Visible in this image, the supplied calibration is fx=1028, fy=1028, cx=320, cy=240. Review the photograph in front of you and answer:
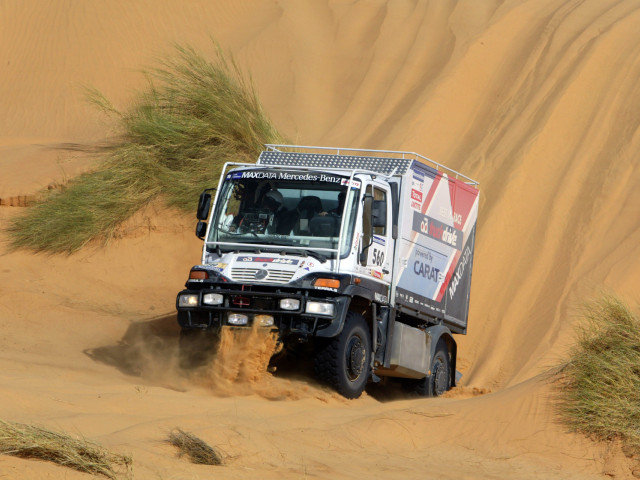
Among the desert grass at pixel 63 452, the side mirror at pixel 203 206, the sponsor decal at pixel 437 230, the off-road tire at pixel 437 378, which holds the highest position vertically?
the sponsor decal at pixel 437 230

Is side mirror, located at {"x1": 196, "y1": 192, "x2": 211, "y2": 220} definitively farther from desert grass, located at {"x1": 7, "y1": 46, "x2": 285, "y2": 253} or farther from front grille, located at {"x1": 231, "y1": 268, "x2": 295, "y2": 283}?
desert grass, located at {"x1": 7, "y1": 46, "x2": 285, "y2": 253}

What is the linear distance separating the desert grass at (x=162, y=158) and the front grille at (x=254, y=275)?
6695 millimetres

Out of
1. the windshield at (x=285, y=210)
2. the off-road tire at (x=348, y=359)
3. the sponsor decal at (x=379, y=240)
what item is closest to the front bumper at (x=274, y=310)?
the off-road tire at (x=348, y=359)

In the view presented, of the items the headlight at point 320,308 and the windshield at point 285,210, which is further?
the windshield at point 285,210

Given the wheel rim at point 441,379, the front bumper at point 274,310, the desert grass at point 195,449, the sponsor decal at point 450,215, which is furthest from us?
the wheel rim at point 441,379

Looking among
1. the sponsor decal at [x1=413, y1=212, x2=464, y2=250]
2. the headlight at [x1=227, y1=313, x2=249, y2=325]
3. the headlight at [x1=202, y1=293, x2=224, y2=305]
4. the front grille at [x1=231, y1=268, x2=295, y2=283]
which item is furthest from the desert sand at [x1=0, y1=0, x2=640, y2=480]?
the sponsor decal at [x1=413, y1=212, x2=464, y2=250]

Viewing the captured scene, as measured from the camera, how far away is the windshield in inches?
434

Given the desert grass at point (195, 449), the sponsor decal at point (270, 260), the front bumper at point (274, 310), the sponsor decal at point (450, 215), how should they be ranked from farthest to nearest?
the sponsor decal at point (450, 215), the sponsor decal at point (270, 260), the front bumper at point (274, 310), the desert grass at point (195, 449)

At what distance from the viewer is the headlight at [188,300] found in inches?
425

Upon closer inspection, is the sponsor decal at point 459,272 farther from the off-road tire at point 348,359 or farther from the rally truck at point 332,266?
the off-road tire at point 348,359

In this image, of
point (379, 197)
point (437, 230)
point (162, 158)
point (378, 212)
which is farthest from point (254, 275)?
point (162, 158)

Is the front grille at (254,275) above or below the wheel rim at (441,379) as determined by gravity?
above

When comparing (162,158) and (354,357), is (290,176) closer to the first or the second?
(354,357)

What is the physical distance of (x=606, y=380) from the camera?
30.2 ft
